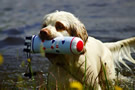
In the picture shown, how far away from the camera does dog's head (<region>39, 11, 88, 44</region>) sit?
4.14m

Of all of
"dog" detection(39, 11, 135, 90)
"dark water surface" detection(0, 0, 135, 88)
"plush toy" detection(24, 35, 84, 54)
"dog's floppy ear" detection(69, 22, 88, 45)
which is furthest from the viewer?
"dark water surface" detection(0, 0, 135, 88)

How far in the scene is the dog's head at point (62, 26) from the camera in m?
4.14

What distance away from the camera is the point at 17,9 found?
16.1 m

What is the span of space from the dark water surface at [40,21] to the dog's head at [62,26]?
2060mm

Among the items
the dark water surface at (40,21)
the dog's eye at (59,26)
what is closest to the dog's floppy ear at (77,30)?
the dog's eye at (59,26)

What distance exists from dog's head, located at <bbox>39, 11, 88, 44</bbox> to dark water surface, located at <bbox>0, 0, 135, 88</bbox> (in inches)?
81.1

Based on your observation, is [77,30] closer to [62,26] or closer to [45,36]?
[62,26]

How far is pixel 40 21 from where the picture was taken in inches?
505

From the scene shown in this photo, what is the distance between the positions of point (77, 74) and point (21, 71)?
2.98m

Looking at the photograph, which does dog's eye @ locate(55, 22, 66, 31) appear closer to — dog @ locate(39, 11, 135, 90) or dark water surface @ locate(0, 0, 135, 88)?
dog @ locate(39, 11, 135, 90)

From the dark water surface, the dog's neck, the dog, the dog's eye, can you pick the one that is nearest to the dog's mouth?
the dog

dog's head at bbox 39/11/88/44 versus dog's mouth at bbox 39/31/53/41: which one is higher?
dog's head at bbox 39/11/88/44

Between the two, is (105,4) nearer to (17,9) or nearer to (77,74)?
(17,9)

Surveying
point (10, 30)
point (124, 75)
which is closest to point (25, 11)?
point (10, 30)
